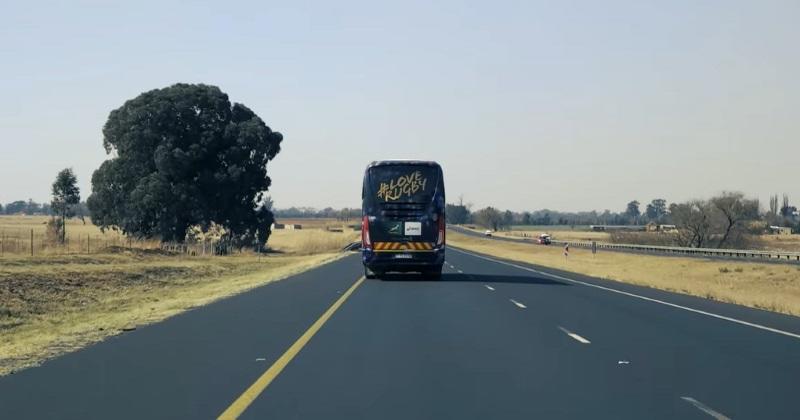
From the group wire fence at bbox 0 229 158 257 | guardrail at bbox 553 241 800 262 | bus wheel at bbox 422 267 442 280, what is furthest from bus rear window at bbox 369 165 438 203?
guardrail at bbox 553 241 800 262

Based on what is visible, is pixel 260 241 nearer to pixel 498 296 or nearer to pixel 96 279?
pixel 96 279

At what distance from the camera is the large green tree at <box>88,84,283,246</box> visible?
5856cm

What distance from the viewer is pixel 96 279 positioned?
102 feet

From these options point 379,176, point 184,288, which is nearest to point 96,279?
point 184,288

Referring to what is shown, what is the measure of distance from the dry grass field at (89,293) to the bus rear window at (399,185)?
532 centimetres

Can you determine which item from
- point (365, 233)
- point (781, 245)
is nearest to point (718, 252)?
point (781, 245)

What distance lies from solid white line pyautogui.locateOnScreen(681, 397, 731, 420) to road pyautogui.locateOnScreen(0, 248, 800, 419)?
20mm

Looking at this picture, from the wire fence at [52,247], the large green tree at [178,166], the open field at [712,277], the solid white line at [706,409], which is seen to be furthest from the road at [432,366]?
the large green tree at [178,166]

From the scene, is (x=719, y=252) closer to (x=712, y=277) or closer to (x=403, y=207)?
(x=712, y=277)

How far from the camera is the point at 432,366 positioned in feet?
35.7

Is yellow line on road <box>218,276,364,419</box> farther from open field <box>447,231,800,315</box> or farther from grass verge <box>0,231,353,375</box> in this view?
open field <box>447,231,800,315</box>

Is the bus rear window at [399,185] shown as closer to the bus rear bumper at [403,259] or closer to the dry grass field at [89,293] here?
the bus rear bumper at [403,259]

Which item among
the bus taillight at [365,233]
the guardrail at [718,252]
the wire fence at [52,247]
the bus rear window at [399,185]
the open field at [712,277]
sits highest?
the bus rear window at [399,185]

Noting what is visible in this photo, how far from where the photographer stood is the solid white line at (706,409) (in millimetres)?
7914
